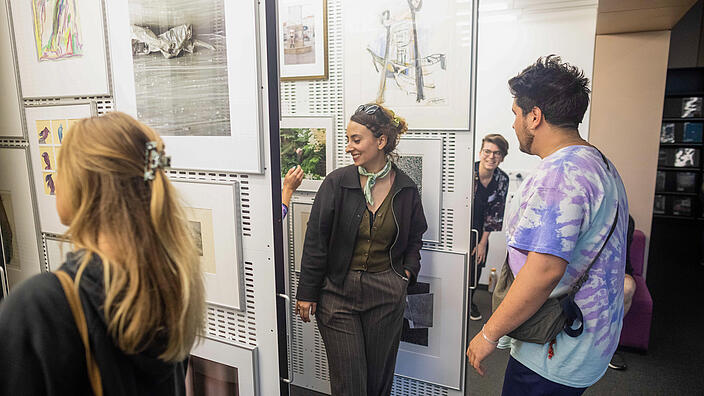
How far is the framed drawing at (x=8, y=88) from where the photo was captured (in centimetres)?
201

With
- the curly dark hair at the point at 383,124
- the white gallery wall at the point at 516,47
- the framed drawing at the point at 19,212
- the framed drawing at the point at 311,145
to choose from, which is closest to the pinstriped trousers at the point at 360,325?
the curly dark hair at the point at 383,124

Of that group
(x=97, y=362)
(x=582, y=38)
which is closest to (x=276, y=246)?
(x=97, y=362)

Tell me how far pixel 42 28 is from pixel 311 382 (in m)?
2.55

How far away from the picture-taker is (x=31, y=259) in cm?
219

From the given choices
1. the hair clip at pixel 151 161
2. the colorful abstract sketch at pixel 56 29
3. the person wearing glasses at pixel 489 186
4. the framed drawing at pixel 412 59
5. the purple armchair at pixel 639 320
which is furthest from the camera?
the person wearing glasses at pixel 489 186

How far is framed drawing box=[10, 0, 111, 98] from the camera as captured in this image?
175 centimetres

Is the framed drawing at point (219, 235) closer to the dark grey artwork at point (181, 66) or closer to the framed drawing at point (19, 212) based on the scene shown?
the dark grey artwork at point (181, 66)

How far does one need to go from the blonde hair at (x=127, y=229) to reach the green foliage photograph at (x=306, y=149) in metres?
1.84

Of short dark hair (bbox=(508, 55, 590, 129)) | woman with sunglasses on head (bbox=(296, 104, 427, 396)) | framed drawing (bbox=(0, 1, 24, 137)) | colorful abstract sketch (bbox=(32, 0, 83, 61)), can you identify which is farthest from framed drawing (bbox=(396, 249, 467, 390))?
framed drawing (bbox=(0, 1, 24, 137))

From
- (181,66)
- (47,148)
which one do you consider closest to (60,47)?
(47,148)

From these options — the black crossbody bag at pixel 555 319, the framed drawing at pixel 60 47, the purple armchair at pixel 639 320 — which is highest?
the framed drawing at pixel 60 47

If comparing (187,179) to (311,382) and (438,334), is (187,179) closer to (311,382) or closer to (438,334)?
(438,334)

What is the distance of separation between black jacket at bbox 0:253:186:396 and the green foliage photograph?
1988mm

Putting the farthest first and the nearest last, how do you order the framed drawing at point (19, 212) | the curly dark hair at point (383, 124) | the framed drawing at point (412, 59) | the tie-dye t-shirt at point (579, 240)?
1. the framed drawing at point (412, 59)
2. the curly dark hair at point (383, 124)
3. the framed drawing at point (19, 212)
4. the tie-dye t-shirt at point (579, 240)
